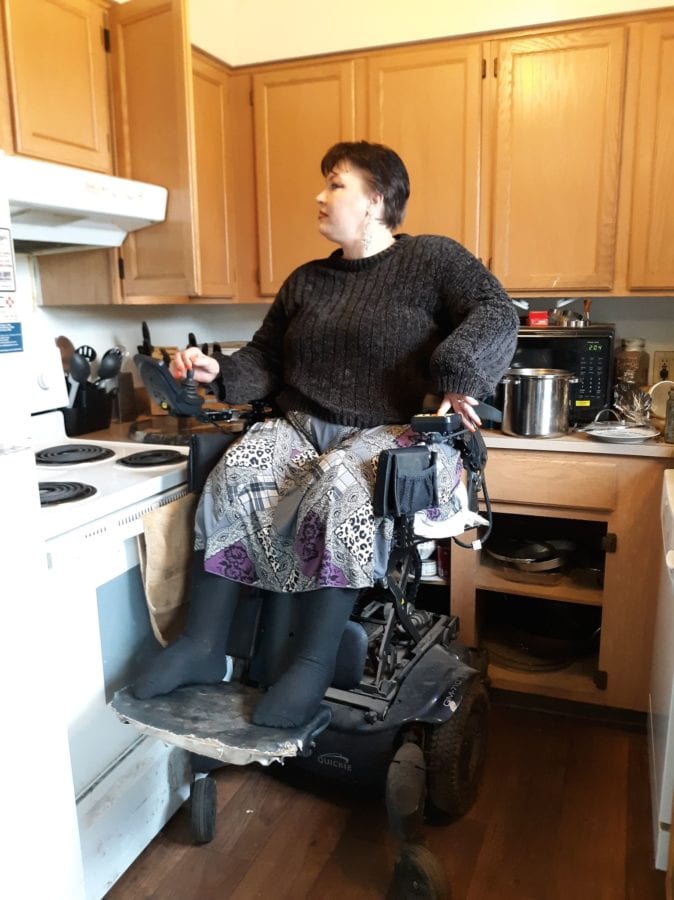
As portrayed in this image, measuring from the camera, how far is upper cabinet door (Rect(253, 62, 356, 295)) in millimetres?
2295

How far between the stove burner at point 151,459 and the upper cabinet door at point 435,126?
3.52 ft

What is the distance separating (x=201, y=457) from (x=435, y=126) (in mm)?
1309

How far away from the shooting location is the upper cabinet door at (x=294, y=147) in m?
2.29

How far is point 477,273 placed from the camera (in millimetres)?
1507

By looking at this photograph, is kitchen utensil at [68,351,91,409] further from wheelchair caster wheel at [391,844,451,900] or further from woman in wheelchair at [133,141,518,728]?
wheelchair caster wheel at [391,844,451,900]

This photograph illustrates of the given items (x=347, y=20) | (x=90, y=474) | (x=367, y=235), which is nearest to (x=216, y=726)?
(x=90, y=474)

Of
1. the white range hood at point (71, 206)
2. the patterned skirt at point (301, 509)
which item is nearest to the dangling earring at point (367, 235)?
the patterned skirt at point (301, 509)

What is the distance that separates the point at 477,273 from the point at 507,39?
1.02 meters

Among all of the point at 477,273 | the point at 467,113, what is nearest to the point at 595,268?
the point at 467,113

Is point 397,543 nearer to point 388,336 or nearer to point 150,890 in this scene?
point 388,336

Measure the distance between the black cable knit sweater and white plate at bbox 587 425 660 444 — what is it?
0.65 m

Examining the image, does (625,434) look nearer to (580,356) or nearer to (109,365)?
(580,356)

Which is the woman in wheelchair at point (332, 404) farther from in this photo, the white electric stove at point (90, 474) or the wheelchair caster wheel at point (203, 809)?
the wheelchair caster wheel at point (203, 809)

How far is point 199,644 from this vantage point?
144 centimetres
